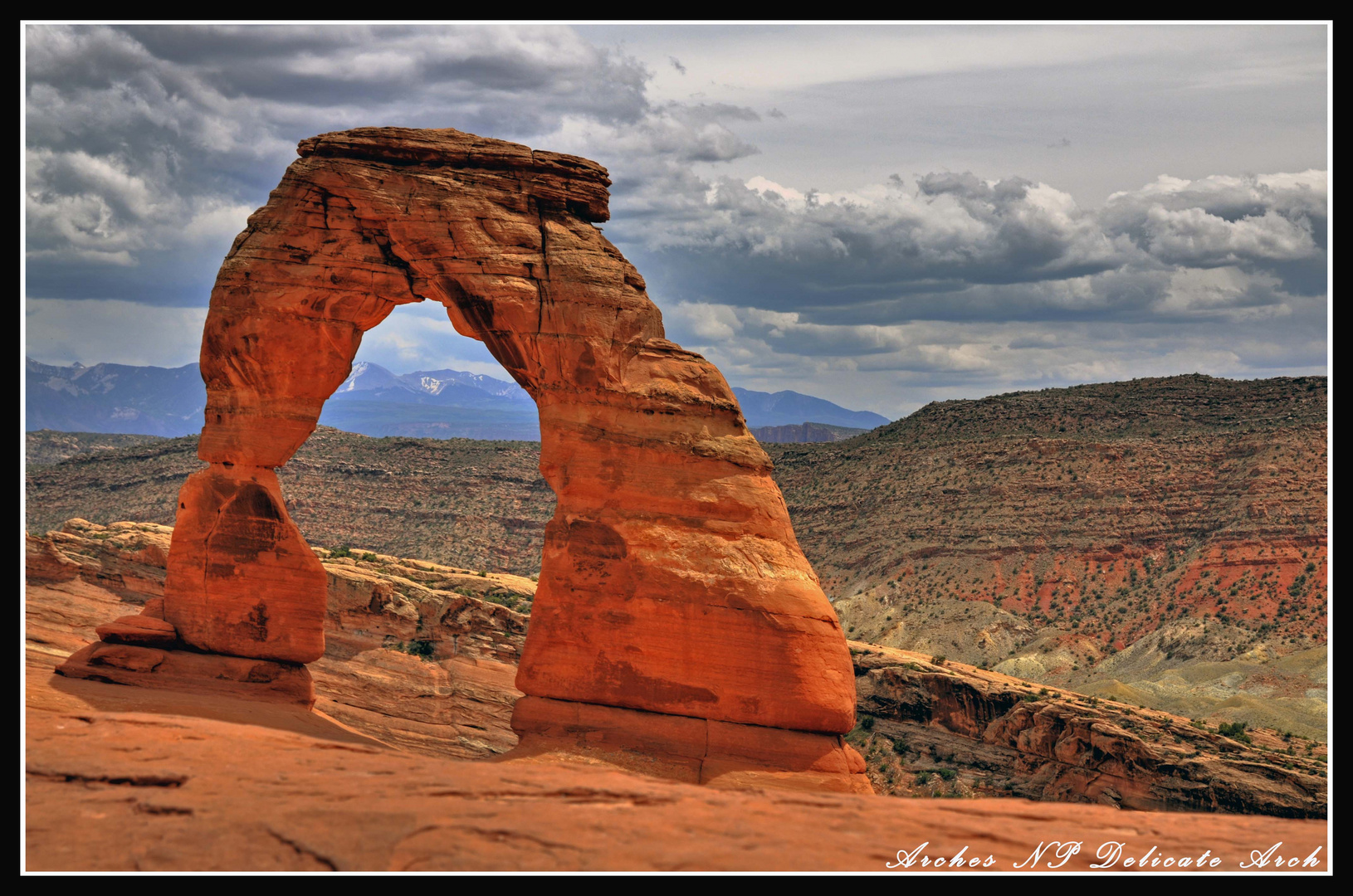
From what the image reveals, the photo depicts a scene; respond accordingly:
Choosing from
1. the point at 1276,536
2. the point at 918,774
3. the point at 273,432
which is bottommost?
the point at 918,774

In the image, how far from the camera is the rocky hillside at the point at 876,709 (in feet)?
99.6

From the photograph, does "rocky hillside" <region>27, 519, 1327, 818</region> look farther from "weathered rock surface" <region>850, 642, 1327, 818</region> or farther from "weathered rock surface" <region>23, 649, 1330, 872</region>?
"weathered rock surface" <region>23, 649, 1330, 872</region>

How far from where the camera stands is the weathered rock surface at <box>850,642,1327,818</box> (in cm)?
3066

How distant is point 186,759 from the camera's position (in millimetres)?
15719

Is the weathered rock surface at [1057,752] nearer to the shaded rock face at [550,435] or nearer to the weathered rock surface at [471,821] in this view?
the shaded rock face at [550,435]

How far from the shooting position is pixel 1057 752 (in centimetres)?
3384

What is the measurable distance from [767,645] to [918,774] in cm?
1546

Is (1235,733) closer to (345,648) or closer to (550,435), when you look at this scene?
(550,435)

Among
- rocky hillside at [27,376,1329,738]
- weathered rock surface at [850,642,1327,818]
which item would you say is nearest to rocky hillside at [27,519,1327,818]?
weathered rock surface at [850,642,1327,818]

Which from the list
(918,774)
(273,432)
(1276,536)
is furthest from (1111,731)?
(1276,536)

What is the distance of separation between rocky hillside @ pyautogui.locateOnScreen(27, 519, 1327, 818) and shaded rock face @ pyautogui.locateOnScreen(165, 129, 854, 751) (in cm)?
472

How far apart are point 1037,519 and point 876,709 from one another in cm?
4213

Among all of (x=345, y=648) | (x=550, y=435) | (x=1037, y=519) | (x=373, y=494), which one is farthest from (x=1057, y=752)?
(x=373, y=494)

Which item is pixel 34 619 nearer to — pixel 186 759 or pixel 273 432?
pixel 273 432
